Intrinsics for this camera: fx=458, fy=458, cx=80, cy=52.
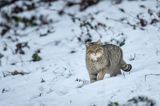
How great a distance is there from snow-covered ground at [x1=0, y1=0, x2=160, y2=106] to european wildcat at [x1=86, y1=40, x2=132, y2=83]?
0.30m

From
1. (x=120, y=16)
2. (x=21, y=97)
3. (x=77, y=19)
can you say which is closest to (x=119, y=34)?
(x=120, y=16)

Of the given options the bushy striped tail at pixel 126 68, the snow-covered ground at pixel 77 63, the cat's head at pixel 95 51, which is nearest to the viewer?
the snow-covered ground at pixel 77 63

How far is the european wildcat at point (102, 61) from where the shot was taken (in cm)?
827

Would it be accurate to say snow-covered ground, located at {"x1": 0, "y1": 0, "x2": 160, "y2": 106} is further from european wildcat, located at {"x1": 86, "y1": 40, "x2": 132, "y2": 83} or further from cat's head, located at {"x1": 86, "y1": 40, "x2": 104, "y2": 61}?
cat's head, located at {"x1": 86, "y1": 40, "x2": 104, "y2": 61}

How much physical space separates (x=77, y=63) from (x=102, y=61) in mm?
2284

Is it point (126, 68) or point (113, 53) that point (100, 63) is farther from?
point (126, 68)

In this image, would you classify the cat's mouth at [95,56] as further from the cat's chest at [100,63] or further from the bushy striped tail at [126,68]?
the bushy striped tail at [126,68]

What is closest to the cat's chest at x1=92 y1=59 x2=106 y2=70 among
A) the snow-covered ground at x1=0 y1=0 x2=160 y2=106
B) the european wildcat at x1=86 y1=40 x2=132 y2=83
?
the european wildcat at x1=86 y1=40 x2=132 y2=83

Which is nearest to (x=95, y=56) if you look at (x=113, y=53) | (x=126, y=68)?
(x=113, y=53)

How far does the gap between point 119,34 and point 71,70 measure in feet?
6.85

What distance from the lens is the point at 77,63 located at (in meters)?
10.5

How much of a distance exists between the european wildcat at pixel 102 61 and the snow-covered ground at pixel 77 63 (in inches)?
12.0

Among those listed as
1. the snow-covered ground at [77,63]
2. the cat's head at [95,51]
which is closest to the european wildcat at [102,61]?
the cat's head at [95,51]

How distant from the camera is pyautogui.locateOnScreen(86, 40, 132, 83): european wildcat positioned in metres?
8.27
